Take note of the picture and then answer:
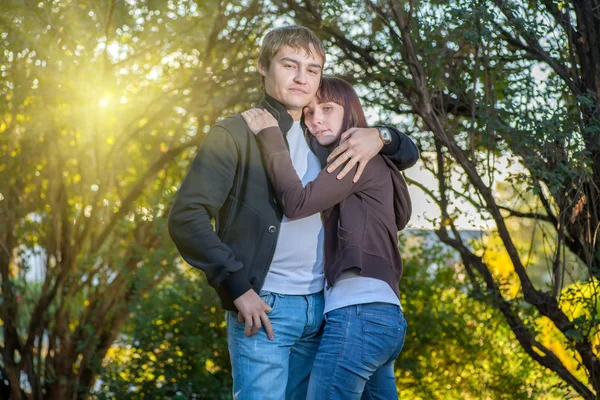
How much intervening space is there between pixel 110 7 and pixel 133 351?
2.42 metres

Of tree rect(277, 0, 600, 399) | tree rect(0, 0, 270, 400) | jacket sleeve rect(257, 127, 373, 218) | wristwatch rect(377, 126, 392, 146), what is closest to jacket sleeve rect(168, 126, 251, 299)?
jacket sleeve rect(257, 127, 373, 218)

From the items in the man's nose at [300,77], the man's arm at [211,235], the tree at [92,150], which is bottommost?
the man's arm at [211,235]

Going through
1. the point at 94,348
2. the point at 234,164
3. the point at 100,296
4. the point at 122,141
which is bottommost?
the point at 234,164

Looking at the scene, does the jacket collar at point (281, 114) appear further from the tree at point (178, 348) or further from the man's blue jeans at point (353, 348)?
the tree at point (178, 348)

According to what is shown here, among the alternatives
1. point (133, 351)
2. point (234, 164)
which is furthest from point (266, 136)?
point (133, 351)

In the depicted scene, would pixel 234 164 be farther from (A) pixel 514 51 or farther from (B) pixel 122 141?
(B) pixel 122 141

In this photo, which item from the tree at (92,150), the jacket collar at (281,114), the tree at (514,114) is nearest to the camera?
the jacket collar at (281,114)

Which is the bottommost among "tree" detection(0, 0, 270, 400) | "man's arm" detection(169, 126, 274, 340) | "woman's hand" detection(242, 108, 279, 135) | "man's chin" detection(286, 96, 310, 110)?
"man's arm" detection(169, 126, 274, 340)

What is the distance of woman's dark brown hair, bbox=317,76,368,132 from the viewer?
8.66 feet

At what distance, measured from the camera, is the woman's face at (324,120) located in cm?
262

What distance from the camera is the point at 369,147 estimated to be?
247cm

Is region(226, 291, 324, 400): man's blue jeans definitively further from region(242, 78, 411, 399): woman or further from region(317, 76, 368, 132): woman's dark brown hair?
region(317, 76, 368, 132): woman's dark brown hair

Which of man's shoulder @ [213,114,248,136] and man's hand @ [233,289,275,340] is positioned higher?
man's shoulder @ [213,114,248,136]

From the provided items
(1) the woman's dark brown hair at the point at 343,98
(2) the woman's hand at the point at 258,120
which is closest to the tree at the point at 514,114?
(1) the woman's dark brown hair at the point at 343,98
